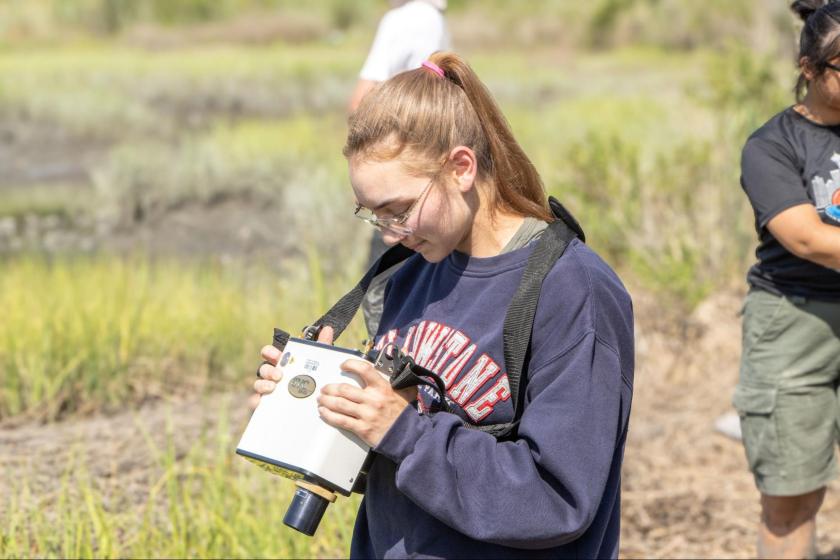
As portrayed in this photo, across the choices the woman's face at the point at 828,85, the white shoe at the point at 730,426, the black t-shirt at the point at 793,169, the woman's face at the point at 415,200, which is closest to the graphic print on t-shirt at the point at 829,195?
the black t-shirt at the point at 793,169

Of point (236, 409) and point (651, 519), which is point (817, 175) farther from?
point (236, 409)

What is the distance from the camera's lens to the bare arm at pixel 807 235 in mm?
2639

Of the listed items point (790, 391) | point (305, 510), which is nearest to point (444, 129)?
point (305, 510)

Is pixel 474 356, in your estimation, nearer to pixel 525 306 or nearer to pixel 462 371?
pixel 462 371

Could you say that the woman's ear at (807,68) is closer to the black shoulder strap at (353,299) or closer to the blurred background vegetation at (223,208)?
the black shoulder strap at (353,299)

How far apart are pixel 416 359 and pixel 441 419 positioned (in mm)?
176

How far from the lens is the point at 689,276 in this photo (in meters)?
5.80

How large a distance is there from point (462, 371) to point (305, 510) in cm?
32

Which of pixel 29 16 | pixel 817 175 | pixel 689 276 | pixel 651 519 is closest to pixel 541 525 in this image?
pixel 817 175

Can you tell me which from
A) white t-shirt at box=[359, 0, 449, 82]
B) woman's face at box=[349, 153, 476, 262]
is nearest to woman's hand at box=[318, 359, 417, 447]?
woman's face at box=[349, 153, 476, 262]

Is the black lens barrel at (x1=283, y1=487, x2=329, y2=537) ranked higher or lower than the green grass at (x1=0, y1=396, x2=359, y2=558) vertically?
higher

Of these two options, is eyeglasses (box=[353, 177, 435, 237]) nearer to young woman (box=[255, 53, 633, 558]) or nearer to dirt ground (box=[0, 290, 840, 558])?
young woman (box=[255, 53, 633, 558])

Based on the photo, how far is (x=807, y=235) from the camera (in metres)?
2.65

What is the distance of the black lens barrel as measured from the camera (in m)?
1.74
